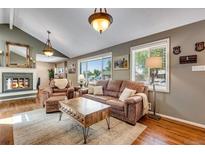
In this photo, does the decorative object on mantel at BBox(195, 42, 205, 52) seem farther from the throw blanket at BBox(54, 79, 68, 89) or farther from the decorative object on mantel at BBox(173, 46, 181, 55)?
the throw blanket at BBox(54, 79, 68, 89)

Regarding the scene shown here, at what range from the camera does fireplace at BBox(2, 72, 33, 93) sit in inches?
211

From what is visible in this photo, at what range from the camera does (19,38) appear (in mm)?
5758

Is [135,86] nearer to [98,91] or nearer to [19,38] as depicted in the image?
[98,91]

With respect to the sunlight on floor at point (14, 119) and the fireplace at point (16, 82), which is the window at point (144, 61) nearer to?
the sunlight on floor at point (14, 119)

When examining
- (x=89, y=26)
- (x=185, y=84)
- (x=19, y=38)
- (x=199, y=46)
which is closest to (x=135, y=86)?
(x=185, y=84)

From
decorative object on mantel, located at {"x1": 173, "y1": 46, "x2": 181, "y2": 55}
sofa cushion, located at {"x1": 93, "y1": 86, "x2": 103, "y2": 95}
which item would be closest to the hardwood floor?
decorative object on mantel, located at {"x1": 173, "y1": 46, "x2": 181, "y2": 55}

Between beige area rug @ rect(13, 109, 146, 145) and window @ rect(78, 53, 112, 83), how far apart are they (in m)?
2.63

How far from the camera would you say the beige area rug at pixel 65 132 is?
2070 mm

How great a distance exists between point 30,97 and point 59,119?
3.93 metres

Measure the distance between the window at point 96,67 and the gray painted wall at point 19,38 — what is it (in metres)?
2.30

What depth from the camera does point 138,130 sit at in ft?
8.04

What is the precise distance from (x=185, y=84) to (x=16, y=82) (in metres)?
6.73

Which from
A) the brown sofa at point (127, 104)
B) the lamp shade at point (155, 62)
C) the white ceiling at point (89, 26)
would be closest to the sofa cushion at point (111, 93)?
the brown sofa at point (127, 104)
